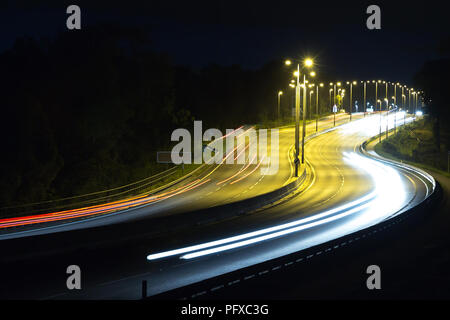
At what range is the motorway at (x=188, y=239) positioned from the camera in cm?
1385

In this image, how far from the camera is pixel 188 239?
19.1 m

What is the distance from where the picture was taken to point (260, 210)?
27797 millimetres

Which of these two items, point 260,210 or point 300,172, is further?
point 300,172

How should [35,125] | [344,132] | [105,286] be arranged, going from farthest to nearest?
[344,132] < [35,125] < [105,286]

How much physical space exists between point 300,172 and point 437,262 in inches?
1047

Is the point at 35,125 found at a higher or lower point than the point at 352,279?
higher

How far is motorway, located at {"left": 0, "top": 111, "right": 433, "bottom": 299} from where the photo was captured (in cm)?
1385

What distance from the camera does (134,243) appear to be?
16.6 metres

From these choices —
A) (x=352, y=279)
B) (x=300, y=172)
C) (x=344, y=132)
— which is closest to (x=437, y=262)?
(x=352, y=279)

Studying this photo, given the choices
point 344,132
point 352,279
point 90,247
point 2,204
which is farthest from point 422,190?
point 344,132

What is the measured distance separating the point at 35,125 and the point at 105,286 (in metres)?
39.3

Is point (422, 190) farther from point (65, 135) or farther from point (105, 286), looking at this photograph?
point (65, 135)
